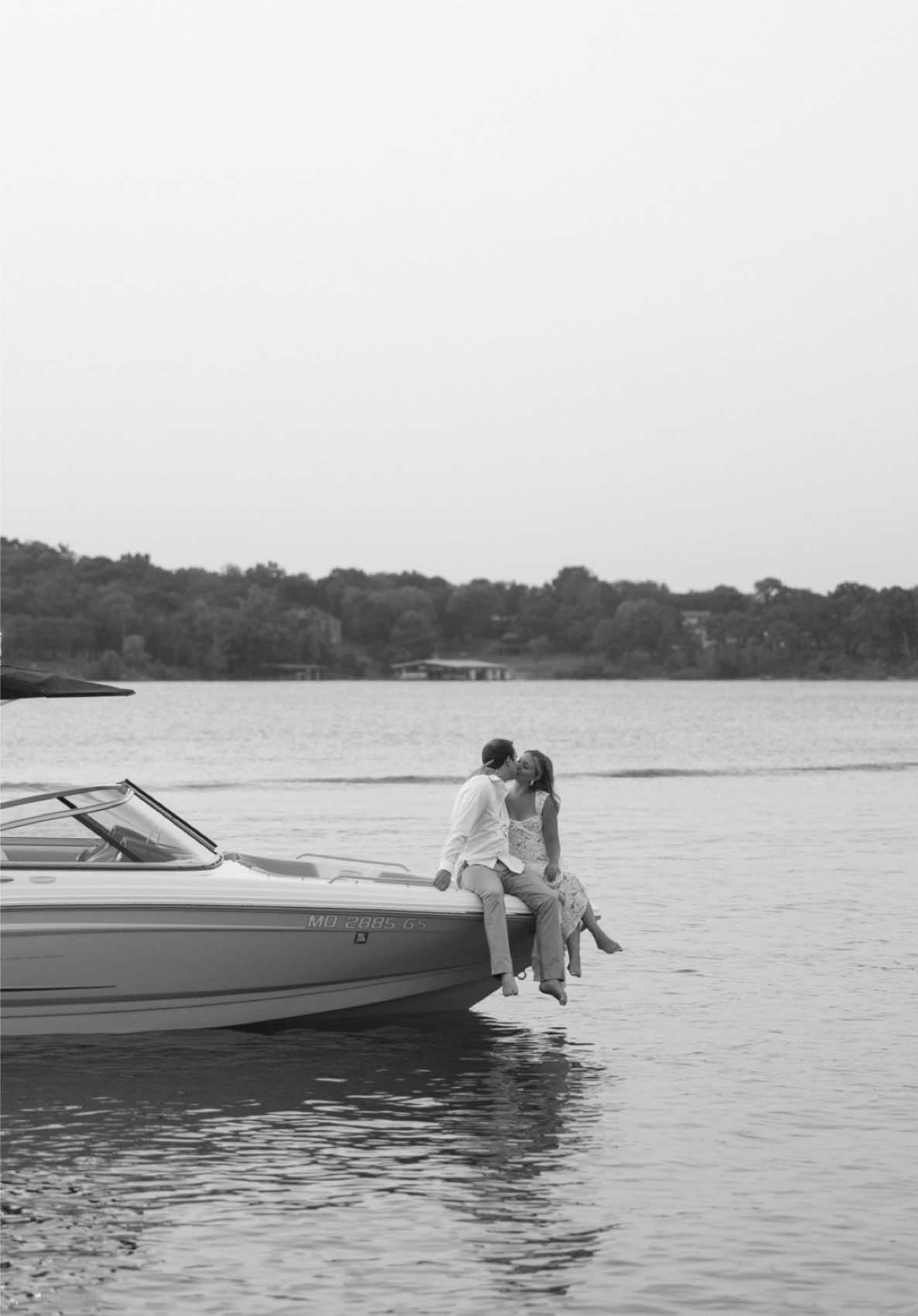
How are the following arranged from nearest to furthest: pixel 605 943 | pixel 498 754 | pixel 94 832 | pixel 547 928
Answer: pixel 94 832
pixel 547 928
pixel 498 754
pixel 605 943

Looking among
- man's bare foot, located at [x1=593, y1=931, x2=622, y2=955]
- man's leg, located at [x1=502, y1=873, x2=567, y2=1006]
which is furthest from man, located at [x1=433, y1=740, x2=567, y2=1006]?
man's bare foot, located at [x1=593, y1=931, x2=622, y2=955]

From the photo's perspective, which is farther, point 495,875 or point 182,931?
point 495,875

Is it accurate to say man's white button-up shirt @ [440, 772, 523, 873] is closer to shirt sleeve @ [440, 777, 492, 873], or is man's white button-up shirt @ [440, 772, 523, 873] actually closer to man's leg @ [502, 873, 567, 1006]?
shirt sleeve @ [440, 777, 492, 873]

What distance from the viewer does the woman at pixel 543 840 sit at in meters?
11.5

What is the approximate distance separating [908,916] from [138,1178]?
1059cm

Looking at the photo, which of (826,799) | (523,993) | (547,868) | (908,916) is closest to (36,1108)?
(547,868)

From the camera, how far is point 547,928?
1127 centimetres

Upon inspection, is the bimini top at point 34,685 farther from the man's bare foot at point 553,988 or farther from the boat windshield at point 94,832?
the man's bare foot at point 553,988

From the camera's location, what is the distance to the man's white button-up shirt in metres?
11.3

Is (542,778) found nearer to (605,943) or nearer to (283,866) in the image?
(605,943)

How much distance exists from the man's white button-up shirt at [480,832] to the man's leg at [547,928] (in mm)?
135

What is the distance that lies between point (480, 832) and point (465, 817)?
0.47 feet

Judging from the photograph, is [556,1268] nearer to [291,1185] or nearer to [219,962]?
[291,1185]

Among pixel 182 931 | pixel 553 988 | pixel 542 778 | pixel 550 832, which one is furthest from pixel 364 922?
pixel 542 778
